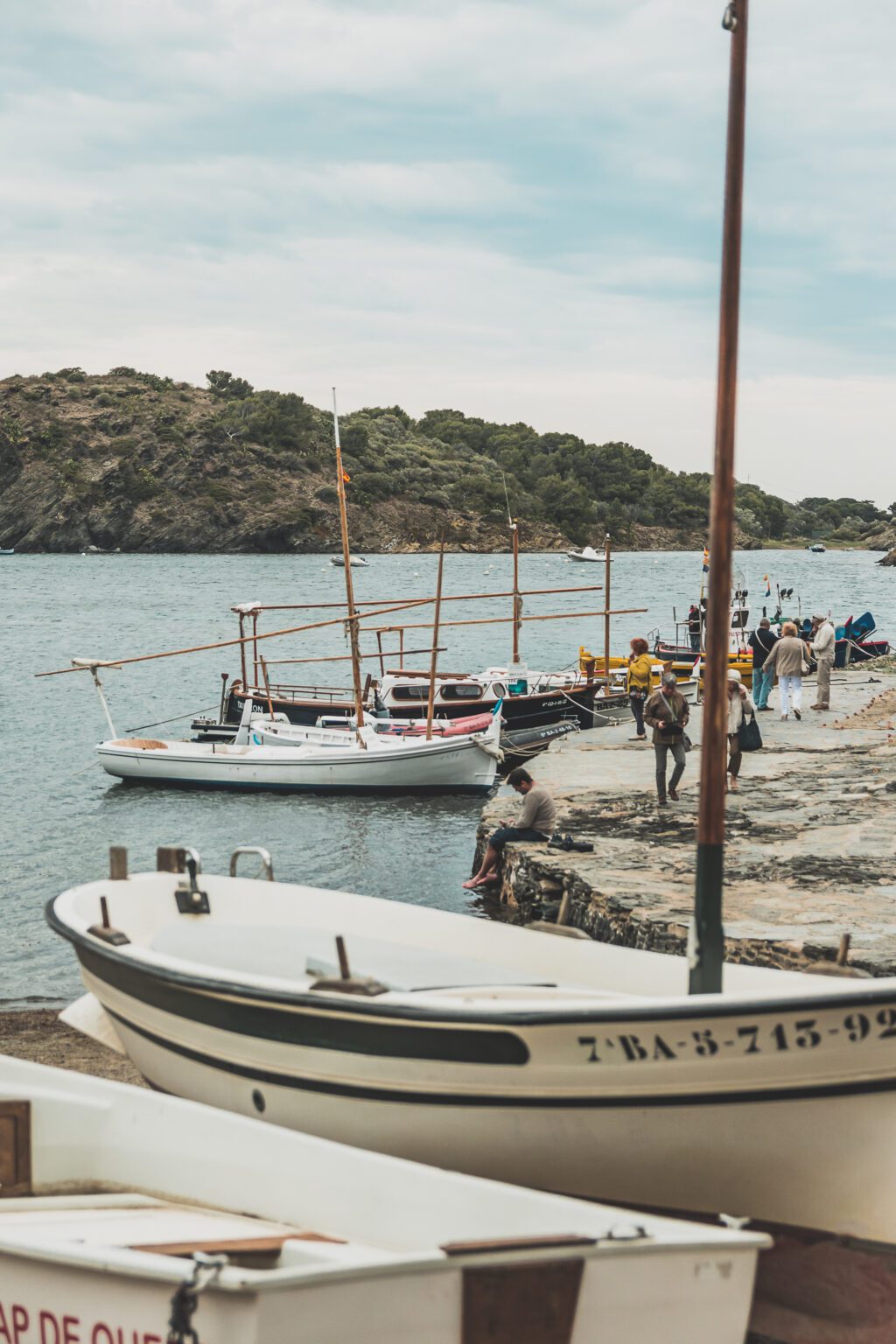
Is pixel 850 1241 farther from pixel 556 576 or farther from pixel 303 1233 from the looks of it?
pixel 556 576

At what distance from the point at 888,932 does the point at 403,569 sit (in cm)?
13789

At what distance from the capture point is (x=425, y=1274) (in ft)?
17.5

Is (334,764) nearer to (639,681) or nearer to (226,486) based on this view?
(639,681)

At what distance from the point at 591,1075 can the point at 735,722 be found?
35.8ft

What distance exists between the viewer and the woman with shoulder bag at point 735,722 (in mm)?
17203

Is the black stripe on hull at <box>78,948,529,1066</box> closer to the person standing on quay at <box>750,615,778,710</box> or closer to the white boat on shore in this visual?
the person standing on quay at <box>750,615,778,710</box>

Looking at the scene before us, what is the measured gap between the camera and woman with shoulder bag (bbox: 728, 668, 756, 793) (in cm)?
1720

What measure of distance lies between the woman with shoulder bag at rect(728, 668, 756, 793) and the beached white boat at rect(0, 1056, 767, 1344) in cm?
1141

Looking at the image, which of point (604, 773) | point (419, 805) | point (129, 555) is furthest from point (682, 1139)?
point (129, 555)

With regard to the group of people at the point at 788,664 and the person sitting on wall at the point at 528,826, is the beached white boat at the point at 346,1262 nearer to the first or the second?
the person sitting on wall at the point at 528,826

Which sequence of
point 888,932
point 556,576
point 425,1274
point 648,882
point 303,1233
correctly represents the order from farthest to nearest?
1. point 556,576
2. point 648,882
3. point 888,932
4. point 303,1233
5. point 425,1274

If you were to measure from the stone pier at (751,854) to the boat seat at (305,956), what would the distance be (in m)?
1.06

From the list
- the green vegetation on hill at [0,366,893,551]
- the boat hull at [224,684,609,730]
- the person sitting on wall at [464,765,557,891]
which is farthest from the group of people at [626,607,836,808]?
the green vegetation on hill at [0,366,893,551]

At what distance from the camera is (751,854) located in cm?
1419
